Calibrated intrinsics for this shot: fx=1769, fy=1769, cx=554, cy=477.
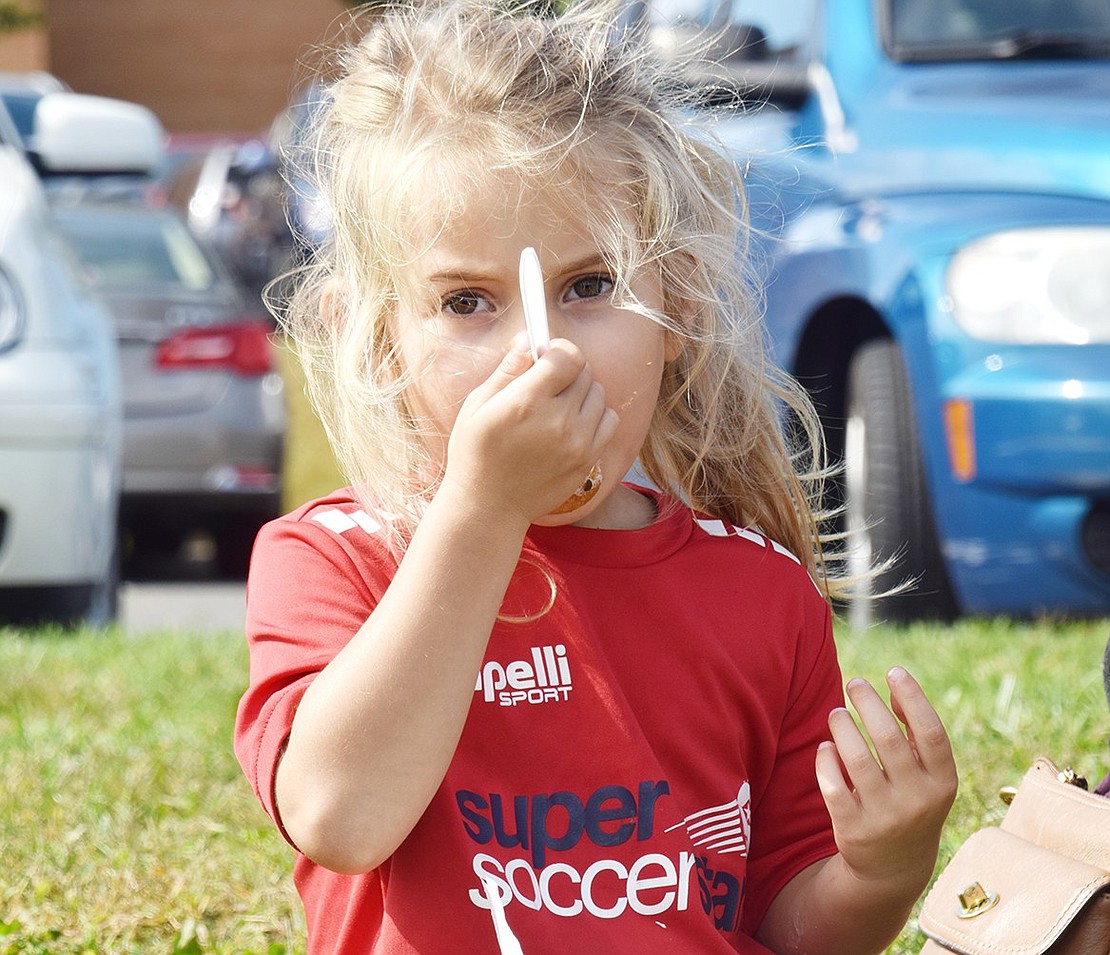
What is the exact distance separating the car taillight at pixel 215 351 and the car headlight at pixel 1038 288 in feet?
14.0

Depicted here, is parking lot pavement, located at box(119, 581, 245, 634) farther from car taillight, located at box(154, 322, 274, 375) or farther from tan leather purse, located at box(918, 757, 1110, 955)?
tan leather purse, located at box(918, 757, 1110, 955)

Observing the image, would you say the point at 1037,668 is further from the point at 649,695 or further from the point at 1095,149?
the point at 649,695

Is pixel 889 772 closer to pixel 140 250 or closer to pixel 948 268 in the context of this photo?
pixel 948 268

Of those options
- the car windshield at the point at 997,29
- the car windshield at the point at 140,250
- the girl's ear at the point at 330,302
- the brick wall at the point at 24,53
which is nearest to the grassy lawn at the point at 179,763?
the girl's ear at the point at 330,302

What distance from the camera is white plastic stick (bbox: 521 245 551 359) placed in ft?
4.84

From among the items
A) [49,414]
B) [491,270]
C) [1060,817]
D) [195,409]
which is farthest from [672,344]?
[195,409]

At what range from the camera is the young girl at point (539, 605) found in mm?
1450

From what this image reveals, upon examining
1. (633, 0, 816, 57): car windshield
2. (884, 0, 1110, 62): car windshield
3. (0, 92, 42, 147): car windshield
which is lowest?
(0, 92, 42, 147): car windshield

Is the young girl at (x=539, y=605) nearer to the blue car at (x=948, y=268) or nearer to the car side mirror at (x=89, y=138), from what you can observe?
the blue car at (x=948, y=268)

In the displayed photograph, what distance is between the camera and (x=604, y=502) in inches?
71.7

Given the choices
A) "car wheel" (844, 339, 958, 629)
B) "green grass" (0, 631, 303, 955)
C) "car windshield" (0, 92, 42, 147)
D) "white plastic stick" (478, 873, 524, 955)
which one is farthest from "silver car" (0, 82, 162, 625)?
"car windshield" (0, 92, 42, 147)

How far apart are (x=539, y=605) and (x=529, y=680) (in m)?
0.08

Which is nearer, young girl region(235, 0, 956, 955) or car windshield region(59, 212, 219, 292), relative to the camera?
young girl region(235, 0, 956, 955)

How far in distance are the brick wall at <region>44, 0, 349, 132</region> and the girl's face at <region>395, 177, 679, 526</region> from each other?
92.6ft
